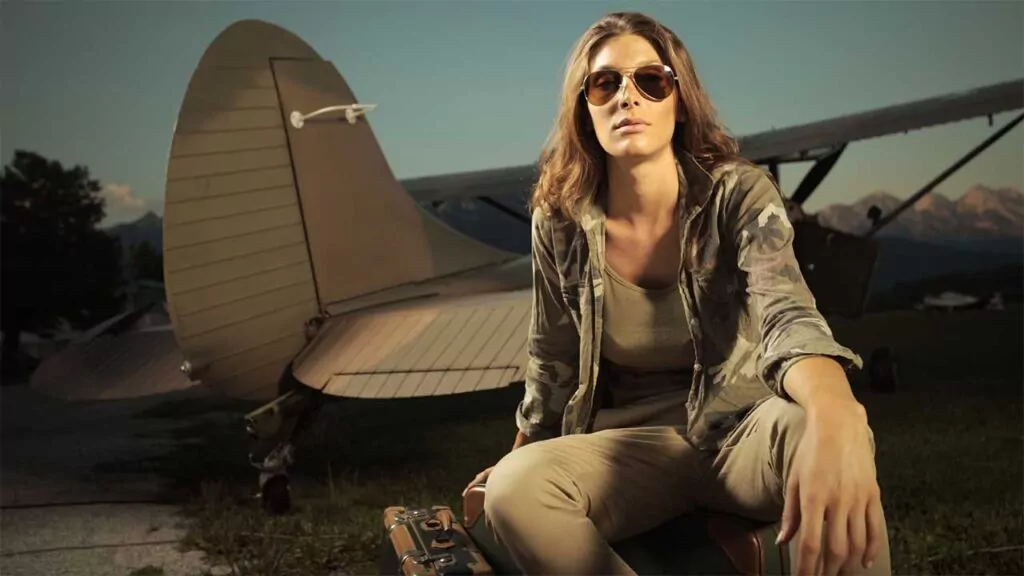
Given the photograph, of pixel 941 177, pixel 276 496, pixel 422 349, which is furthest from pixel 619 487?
pixel 941 177

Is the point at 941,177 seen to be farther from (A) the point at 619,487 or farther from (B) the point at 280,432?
→ (B) the point at 280,432

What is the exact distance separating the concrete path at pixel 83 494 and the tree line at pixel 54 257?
0.22 meters

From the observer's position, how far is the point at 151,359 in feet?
8.78

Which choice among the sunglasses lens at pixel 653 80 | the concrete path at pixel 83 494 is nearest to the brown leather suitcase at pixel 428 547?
the concrete path at pixel 83 494

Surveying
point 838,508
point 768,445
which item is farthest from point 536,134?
point 838,508

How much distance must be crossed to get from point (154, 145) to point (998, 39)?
2.36m

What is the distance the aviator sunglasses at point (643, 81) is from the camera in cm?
115

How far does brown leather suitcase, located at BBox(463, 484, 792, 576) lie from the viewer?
3.51 ft

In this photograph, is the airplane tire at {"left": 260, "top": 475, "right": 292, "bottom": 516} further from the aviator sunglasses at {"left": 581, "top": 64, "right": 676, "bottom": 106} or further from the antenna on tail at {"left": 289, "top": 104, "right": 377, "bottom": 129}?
the aviator sunglasses at {"left": 581, "top": 64, "right": 676, "bottom": 106}

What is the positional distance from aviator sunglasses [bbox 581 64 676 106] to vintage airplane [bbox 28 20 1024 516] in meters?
0.91

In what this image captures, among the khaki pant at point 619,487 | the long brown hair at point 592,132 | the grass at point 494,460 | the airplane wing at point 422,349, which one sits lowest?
the grass at point 494,460

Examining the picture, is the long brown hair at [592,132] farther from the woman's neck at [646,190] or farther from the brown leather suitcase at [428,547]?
the brown leather suitcase at [428,547]

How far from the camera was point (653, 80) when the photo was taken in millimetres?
1148

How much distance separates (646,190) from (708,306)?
7.4 inches
